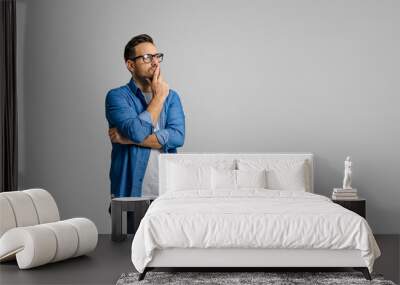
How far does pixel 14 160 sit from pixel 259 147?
8.88 ft

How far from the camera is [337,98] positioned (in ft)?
23.7

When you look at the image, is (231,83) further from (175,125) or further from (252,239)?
(252,239)

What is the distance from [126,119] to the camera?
23.7 ft

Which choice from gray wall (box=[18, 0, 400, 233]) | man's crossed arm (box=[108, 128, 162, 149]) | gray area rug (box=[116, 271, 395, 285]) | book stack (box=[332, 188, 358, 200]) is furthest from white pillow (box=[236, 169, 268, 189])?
gray area rug (box=[116, 271, 395, 285])

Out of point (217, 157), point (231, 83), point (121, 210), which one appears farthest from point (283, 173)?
point (121, 210)

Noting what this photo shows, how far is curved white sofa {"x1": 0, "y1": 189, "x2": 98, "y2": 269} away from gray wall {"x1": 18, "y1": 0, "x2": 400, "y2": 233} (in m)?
1.36

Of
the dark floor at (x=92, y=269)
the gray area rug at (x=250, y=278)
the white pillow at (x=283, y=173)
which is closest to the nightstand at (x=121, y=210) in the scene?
the dark floor at (x=92, y=269)

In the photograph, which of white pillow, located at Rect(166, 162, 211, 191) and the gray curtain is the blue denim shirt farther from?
the gray curtain

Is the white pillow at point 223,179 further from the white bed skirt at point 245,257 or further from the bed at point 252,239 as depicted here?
the white bed skirt at point 245,257

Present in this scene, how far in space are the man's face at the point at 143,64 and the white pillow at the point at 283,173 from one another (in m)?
1.45

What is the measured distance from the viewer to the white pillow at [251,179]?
6.53m

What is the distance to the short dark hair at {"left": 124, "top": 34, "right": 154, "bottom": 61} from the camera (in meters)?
7.30

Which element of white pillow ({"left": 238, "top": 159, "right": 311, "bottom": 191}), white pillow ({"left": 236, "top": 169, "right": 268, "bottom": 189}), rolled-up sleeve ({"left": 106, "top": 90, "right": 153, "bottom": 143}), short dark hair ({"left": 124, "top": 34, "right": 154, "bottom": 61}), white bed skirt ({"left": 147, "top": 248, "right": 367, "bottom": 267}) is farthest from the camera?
short dark hair ({"left": 124, "top": 34, "right": 154, "bottom": 61})

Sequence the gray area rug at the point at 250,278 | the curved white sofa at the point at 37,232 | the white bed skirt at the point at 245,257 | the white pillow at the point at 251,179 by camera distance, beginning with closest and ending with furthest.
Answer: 1. the gray area rug at the point at 250,278
2. the white bed skirt at the point at 245,257
3. the curved white sofa at the point at 37,232
4. the white pillow at the point at 251,179
